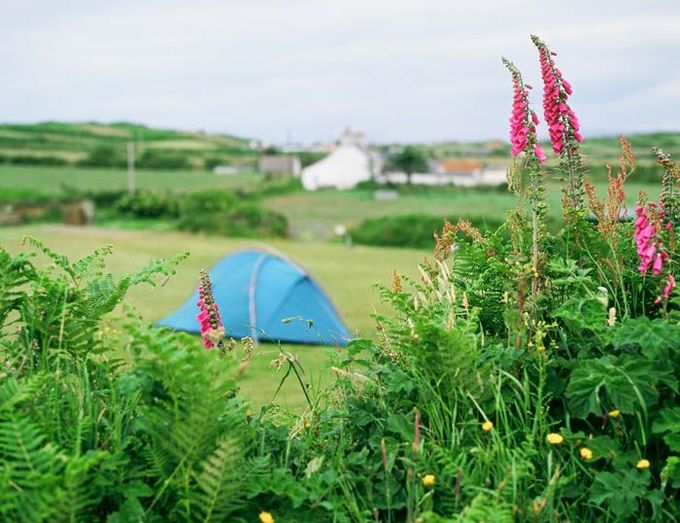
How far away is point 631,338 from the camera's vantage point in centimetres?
232

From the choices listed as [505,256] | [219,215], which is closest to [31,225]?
[219,215]

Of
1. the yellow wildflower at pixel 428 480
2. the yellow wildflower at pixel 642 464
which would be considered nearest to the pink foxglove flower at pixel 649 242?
the yellow wildflower at pixel 642 464

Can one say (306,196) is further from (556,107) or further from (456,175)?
(556,107)

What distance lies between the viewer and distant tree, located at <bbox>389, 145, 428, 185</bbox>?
181 ft

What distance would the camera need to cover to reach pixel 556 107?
10.1 ft

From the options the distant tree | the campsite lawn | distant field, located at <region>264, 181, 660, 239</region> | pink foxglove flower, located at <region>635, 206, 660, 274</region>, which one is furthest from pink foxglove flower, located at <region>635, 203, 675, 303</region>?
the distant tree

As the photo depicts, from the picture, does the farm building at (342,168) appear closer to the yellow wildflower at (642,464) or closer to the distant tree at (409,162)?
the distant tree at (409,162)

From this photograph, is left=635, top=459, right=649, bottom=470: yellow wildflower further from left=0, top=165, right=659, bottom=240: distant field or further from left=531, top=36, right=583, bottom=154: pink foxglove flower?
left=0, top=165, right=659, bottom=240: distant field

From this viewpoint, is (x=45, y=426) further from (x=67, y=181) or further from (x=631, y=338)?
(x=67, y=181)

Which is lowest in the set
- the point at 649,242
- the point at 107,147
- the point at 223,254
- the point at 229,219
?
the point at 223,254

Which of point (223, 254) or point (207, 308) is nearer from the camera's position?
point (207, 308)

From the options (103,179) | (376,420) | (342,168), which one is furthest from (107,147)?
(376,420)

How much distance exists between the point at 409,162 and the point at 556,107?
52689 mm

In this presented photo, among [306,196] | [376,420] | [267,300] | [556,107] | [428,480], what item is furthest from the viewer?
[306,196]
